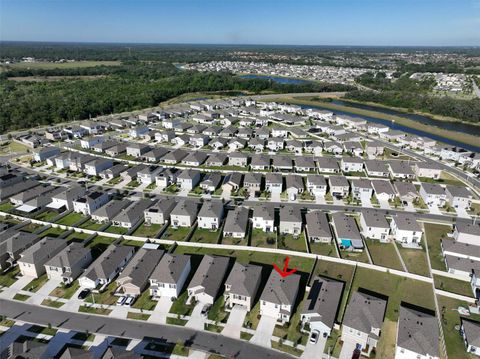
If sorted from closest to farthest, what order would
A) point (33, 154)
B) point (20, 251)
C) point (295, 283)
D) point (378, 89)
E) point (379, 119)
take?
point (295, 283) → point (20, 251) → point (33, 154) → point (379, 119) → point (378, 89)

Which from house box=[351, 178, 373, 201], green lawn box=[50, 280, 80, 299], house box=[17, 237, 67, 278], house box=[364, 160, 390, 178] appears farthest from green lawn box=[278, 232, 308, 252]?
house box=[364, 160, 390, 178]

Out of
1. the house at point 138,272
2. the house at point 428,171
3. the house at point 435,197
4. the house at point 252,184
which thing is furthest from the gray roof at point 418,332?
the house at point 428,171

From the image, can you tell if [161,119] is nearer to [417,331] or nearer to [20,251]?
[20,251]

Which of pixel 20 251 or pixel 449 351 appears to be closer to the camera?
pixel 449 351

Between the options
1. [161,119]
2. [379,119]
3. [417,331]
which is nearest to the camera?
[417,331]

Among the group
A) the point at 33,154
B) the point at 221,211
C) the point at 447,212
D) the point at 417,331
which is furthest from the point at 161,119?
the point at 417,331

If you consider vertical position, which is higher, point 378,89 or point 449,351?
point 378,89

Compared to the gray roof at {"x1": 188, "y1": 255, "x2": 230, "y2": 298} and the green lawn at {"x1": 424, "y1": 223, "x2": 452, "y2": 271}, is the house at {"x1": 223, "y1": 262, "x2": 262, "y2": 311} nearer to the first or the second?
the gray roof at {"x1": 188, "y1": 255, "x2": 230, "y2": 298}
